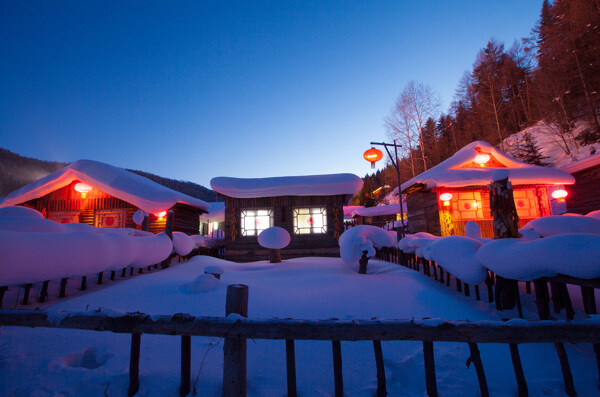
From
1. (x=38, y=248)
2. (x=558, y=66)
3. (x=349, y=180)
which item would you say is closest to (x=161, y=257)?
(x=38, y=248)

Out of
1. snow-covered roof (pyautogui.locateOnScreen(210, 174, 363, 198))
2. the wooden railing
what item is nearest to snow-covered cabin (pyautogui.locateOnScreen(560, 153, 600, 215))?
snow-covered roof (pyautogui.locateOnScreen(210, 174, 363, 198))

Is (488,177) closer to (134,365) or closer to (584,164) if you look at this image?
(584,164)

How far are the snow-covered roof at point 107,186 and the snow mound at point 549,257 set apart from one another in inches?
517

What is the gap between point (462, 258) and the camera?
417cm

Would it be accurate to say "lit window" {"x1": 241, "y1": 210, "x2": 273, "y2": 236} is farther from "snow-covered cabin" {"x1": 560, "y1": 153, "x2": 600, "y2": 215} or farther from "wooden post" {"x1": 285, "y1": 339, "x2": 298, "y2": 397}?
"snow-covered cabin" {"x1": 560, "y1": 153, "x2": 600, "y2": 215}

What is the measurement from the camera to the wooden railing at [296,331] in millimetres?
1955

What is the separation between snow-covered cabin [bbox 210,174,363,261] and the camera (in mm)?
12422

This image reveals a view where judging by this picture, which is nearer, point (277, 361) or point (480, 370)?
point (480, 370)

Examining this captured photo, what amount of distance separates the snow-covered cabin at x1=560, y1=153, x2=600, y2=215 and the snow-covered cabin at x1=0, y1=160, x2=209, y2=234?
65.1 ft

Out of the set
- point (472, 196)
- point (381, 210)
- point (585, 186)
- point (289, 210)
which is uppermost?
point (381, 210)

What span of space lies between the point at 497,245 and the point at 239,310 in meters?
3.38

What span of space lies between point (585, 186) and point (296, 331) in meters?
18.3

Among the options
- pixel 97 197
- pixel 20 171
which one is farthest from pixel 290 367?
pixel 20 171

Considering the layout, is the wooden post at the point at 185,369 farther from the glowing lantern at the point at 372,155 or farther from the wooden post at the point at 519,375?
the glowing lantern at the point at 372,155
